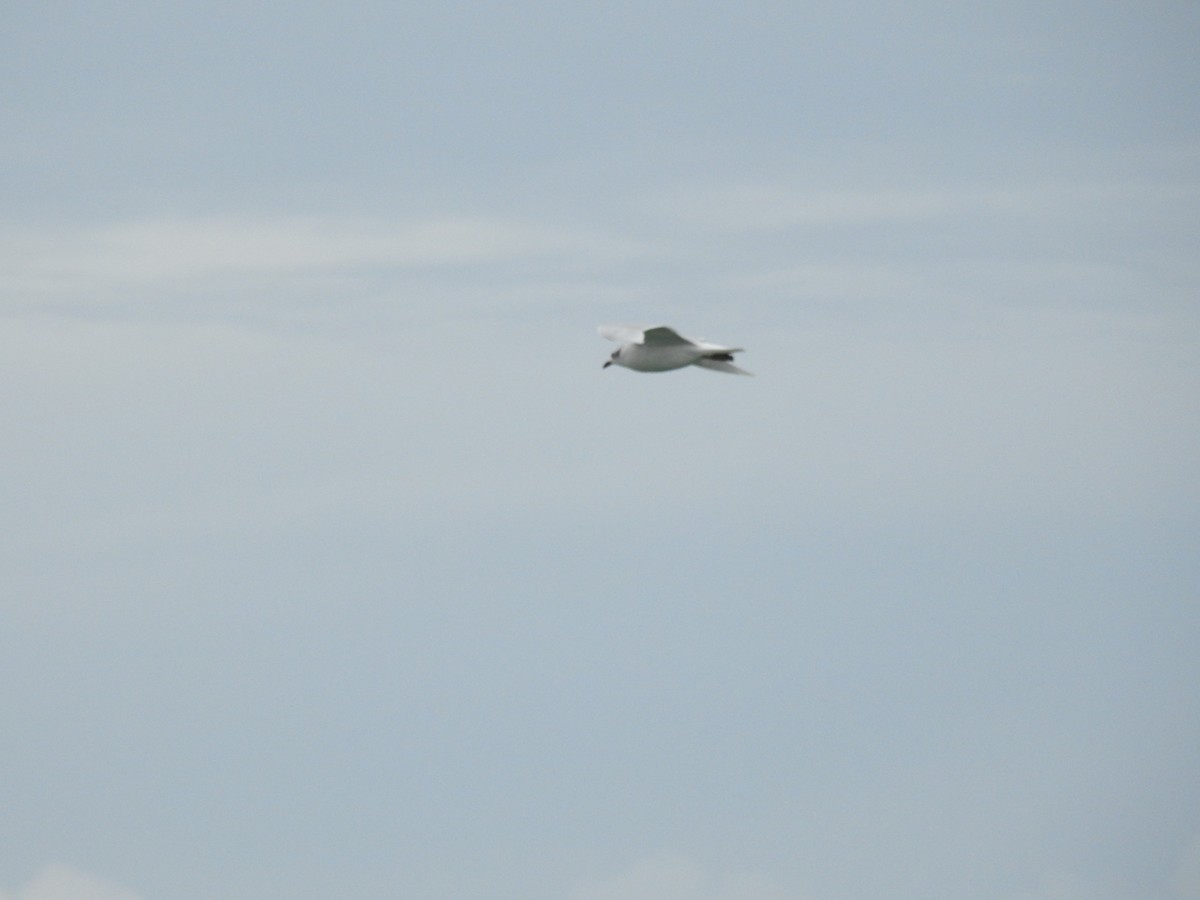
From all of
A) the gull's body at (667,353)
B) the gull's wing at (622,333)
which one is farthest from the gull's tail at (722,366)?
the gull's wing at (622,333)

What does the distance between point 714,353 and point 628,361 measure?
14.4ft

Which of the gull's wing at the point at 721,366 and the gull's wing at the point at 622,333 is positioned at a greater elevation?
the gull's wing at the point at 622,333

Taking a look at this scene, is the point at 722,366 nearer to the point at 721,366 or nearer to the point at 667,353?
the point at 721,366

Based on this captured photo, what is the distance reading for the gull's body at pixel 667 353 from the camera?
77.3 m

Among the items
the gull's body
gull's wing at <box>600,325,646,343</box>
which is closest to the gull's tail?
the gull's body

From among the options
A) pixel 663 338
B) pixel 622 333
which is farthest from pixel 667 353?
pixel 622 333

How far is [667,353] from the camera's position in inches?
3088

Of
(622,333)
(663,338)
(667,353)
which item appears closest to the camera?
(663,338)

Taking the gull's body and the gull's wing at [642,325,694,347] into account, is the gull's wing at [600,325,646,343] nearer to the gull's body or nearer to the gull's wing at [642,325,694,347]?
the gull's body

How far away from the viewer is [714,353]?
254ft

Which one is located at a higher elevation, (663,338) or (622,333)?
(622,333)

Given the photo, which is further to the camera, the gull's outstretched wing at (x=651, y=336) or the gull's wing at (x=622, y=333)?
the gull's wing at (x=622, y=333)

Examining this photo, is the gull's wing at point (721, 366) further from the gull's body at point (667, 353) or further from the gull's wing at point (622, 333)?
the gull's wing at point (622, 333)

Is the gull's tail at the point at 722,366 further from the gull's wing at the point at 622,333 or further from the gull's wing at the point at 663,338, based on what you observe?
the gull's wing at the point at 622,333
